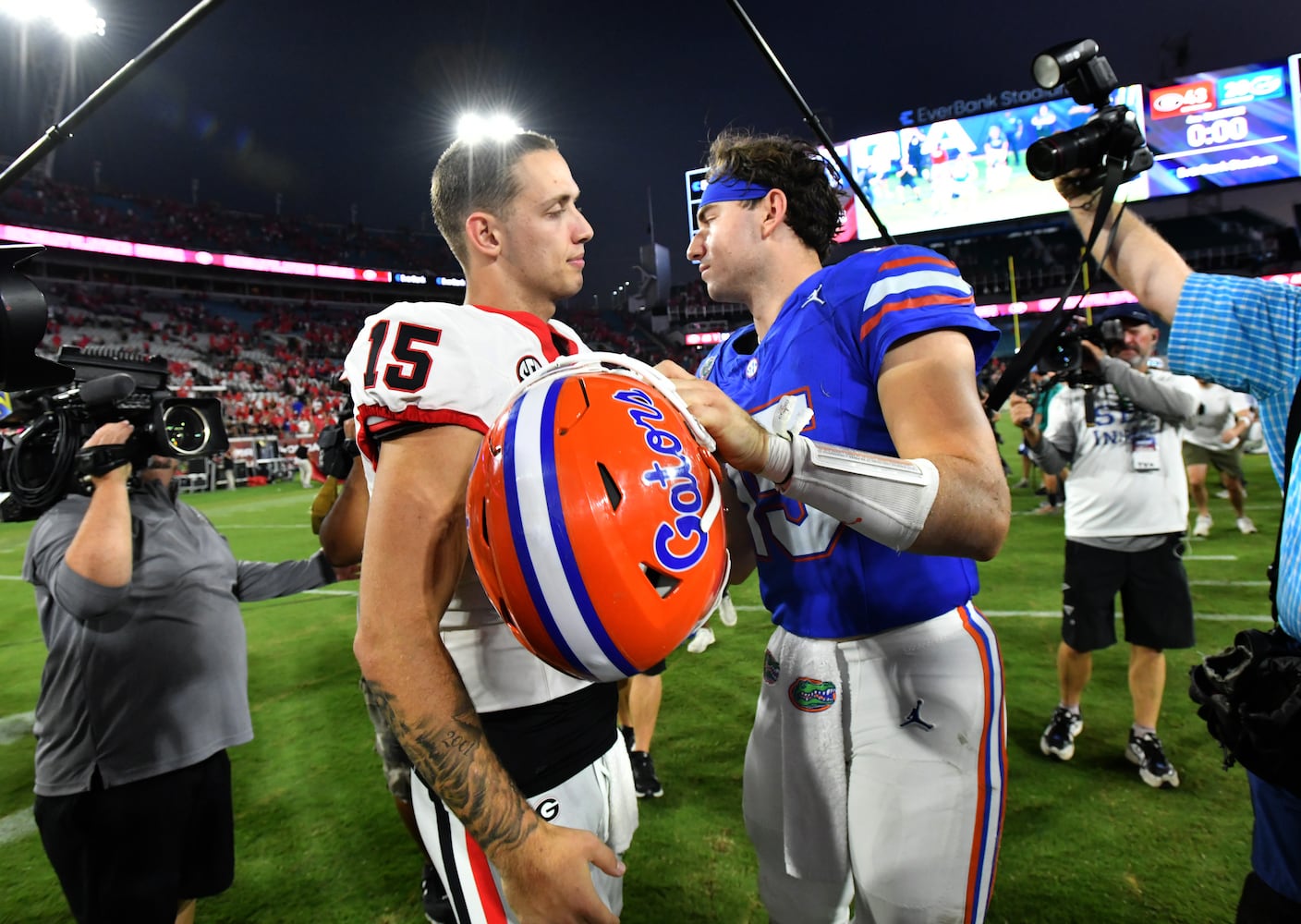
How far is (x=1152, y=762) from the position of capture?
377 cm

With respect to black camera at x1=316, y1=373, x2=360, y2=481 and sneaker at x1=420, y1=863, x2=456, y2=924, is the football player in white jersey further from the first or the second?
sneaker at x1=420, y1=863, x2=456, y2=924

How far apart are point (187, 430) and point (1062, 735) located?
4.80 metres

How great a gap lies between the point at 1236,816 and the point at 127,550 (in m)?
4.94

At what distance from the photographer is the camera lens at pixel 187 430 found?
113 inches

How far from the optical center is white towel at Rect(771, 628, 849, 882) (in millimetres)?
1905

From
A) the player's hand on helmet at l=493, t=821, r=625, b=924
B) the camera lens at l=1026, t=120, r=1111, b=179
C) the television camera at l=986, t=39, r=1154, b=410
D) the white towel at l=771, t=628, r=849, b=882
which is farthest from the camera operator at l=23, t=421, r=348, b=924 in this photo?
the camera lens at l=1026, t=120, r=1111, b=179

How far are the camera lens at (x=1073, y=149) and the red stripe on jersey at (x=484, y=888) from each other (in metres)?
2.27

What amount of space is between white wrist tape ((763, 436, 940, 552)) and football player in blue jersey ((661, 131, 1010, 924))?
18 cm

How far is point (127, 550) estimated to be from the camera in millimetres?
2459

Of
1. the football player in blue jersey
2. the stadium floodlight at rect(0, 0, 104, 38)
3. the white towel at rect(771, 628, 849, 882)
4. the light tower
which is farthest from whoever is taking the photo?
the light tower

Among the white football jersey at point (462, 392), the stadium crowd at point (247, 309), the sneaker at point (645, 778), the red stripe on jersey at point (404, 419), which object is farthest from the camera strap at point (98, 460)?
the stadium crowd at point (247, 309)

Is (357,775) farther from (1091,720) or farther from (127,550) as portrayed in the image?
(1091,720)

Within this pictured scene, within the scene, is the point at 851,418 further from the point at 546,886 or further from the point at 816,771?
the point at 546,886

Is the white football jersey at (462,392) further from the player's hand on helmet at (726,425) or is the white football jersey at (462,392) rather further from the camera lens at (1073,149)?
the camera lens at (1073,149)
